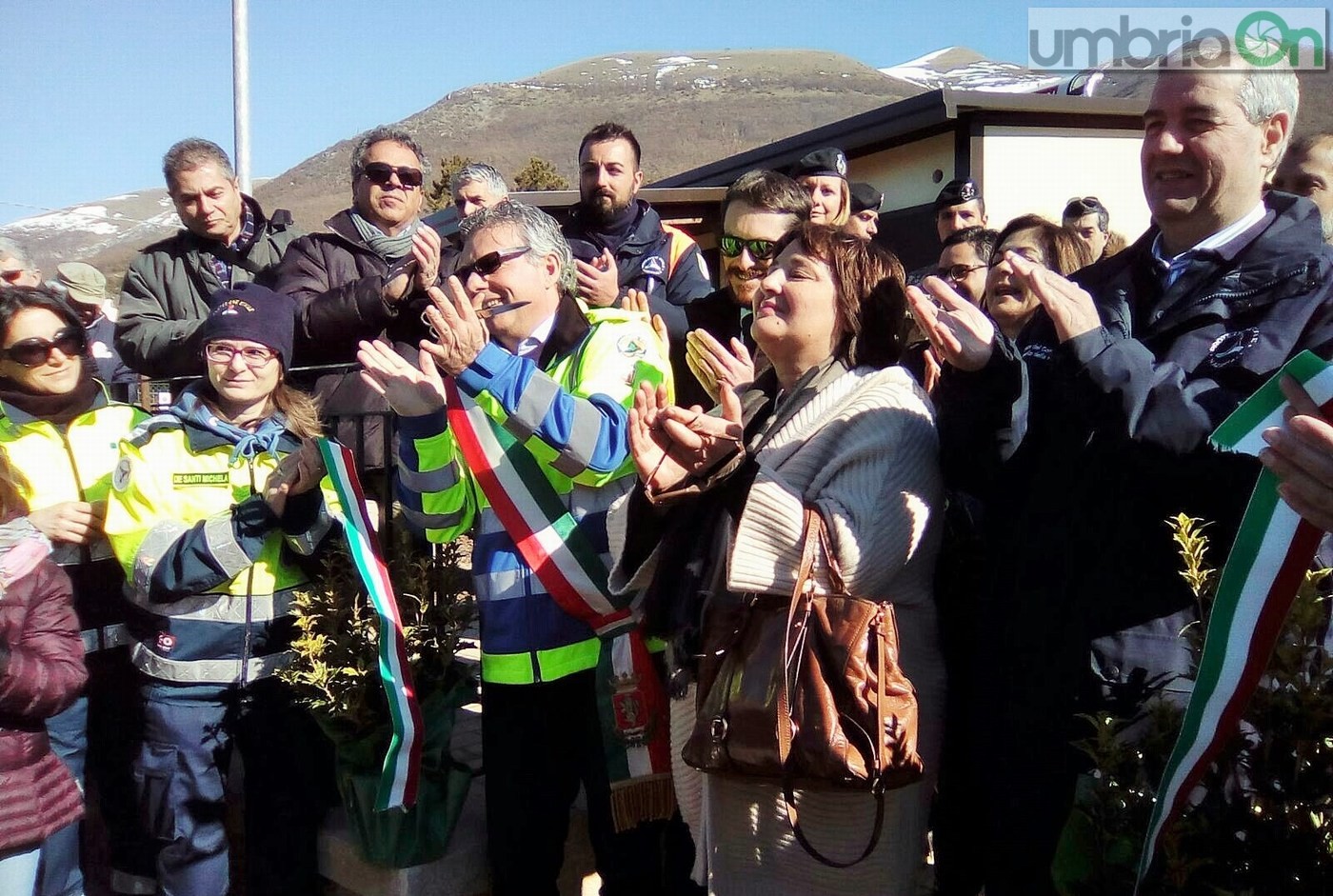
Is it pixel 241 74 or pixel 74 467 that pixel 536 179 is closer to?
pixel 241 74

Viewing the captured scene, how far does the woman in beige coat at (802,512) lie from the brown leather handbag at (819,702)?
0.08 metres

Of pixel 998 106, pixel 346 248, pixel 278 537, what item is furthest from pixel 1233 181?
pixel 998 106

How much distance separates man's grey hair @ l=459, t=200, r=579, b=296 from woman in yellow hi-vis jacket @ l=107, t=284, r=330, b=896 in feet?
2.65

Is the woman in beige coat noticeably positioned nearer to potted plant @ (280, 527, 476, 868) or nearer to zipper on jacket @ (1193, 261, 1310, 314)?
zipper on jacket @ (1193, 261, 1310, 314)

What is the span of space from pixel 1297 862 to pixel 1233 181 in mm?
1254

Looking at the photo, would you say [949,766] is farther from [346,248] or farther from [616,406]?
[346,248]

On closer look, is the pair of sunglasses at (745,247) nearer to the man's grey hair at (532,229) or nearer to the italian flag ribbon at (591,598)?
the man's grey hair at (532,229)

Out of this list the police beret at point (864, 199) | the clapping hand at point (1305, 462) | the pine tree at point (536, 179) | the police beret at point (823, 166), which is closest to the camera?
the clapping hand at point (1305, 462)

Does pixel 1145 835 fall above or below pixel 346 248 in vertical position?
below

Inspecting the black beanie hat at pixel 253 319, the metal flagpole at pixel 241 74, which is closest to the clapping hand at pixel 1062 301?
the black beanie hat at pixel 253 319

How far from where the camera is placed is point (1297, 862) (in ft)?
6.22

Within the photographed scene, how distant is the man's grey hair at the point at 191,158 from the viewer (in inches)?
171

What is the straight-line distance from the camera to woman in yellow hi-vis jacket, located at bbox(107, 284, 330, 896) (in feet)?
11.1

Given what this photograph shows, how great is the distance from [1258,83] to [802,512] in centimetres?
122
